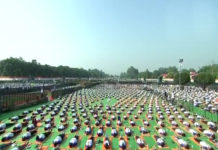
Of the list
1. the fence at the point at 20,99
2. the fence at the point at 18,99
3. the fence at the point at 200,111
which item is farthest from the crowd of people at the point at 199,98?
the fence at the point at 18,99

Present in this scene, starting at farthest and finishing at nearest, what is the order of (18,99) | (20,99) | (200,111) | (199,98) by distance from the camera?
(199,98)
(20,99)
(18,99)
(200,111)

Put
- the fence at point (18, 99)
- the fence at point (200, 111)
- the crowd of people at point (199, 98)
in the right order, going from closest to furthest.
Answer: the fence at point (200, 111)
the fence at point (18, 99)
the crowd of people at point (199, 98)

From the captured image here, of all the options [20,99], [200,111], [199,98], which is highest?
[20,99]

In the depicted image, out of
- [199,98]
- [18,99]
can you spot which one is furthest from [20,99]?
[199,98]

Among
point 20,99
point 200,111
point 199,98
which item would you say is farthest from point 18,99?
point 199,98

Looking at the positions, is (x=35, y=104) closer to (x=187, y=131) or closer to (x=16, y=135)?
(x=16, y=135)

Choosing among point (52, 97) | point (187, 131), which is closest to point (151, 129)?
point (187, 131)

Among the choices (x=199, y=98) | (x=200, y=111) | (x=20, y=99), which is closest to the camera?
(x=200, y=111)

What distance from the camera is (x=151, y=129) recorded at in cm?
4150

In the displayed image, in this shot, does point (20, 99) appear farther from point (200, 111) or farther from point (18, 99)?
point (200, 111)

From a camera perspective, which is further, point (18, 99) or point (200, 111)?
point (18, 99)

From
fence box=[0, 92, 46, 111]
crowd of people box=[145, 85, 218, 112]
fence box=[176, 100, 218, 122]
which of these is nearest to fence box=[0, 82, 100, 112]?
fence box=[0, 92, 46, 111]

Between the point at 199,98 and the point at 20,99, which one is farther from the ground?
the point at 20,99

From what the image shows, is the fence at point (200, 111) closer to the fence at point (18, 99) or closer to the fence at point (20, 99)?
the fence at point (20, 99)
